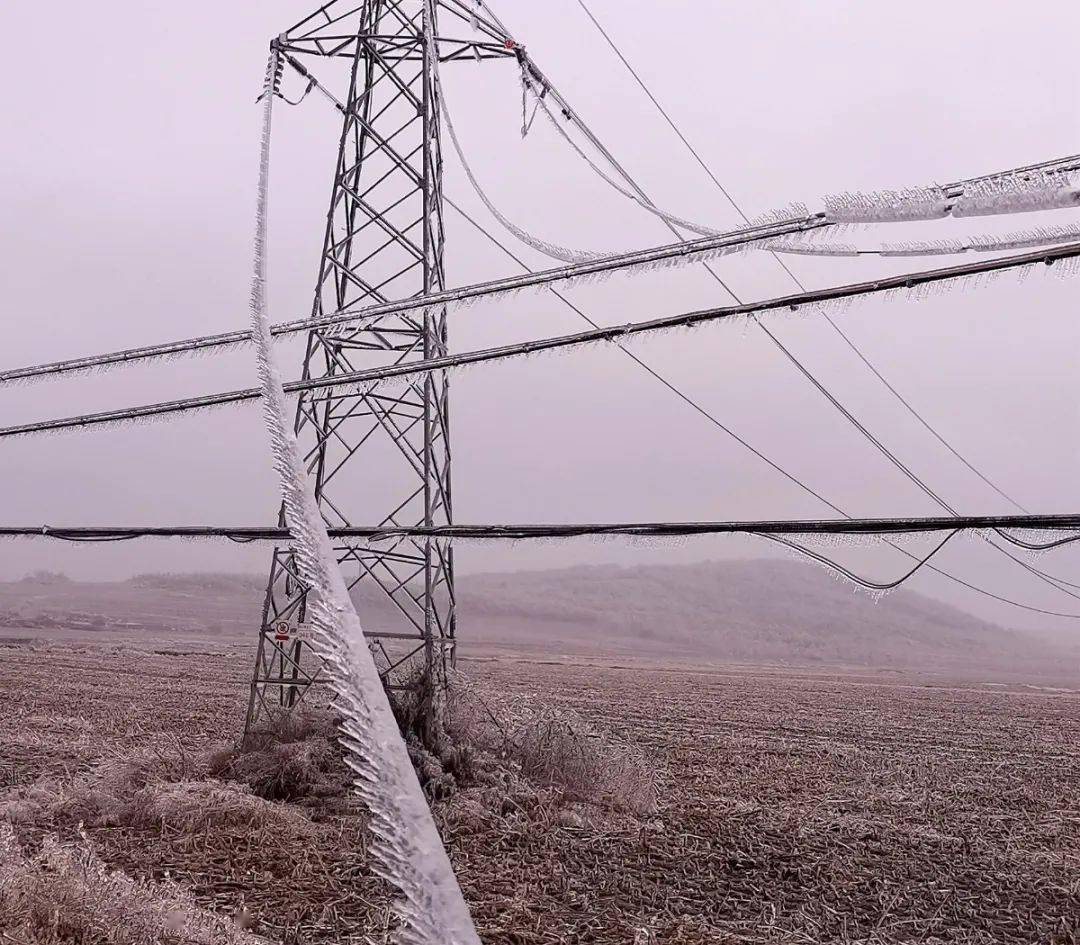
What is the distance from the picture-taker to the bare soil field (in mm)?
5715

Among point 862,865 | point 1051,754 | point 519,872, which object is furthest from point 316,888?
point 1051,754

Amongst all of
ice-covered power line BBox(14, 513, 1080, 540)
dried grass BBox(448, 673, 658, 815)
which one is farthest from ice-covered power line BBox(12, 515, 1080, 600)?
dried grass BBox(448, 673, 658, 815)

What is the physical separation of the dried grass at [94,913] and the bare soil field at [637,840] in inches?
7.8

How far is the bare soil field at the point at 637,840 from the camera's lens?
5.71 m

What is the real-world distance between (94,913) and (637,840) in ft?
14.4

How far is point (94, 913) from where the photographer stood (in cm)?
457

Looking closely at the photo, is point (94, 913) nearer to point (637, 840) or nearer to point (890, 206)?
point (637, 840)

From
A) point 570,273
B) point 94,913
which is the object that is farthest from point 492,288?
point 94,913

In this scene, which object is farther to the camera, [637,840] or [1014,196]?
[637,840]

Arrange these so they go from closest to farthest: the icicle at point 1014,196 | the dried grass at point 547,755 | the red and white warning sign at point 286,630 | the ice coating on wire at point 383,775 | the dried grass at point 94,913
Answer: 1. the ice coating on wire at point 383,775
2. the icicle at point 1014,196
3. the dried grass at point 94,913
4. the dried grass at point 547,755
5. the red and white warning sign at point 286,630

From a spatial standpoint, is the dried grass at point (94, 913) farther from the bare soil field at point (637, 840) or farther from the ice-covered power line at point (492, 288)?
the ice-covered power line at point (492, 288)

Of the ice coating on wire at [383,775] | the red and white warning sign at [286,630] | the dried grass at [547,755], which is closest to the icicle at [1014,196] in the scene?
the ice coating on wire at [383,775]

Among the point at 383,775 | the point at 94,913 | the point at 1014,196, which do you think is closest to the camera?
the point at 383,775

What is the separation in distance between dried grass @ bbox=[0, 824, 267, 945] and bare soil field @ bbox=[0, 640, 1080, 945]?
0.20m
